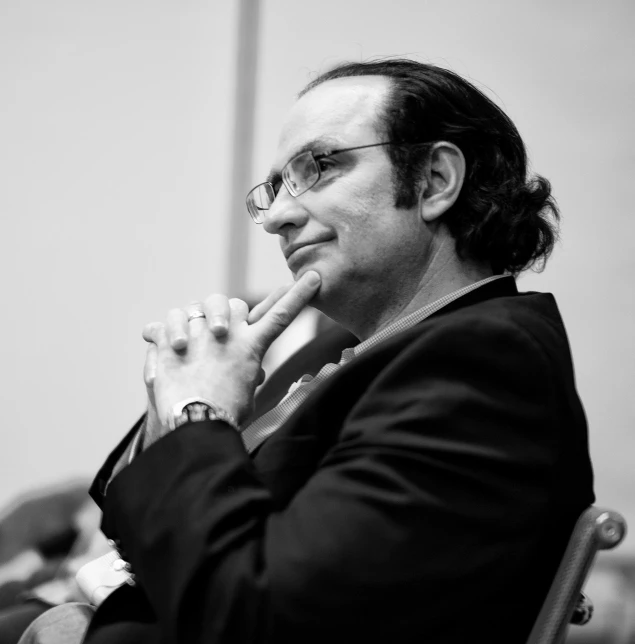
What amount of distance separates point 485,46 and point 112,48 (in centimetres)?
152

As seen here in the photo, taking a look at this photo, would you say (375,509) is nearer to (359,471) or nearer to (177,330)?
(359,471)

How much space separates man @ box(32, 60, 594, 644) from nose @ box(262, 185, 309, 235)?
0.03m

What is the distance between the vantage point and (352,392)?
1.14m

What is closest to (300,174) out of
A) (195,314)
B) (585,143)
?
(195,314)

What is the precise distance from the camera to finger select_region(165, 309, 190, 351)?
1.21 m

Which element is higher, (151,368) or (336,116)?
(336,116)

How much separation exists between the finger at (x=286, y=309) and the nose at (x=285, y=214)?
4.0 inches

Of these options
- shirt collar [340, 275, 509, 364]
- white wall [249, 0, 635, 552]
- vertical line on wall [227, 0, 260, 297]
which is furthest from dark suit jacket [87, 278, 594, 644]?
vertical line on wall [227, 0, 260, 297]

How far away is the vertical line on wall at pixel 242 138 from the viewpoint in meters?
3.19

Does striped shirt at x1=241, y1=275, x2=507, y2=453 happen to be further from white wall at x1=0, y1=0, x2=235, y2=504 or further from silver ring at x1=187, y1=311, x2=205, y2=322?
white wall at x1=0, y1=0, x2=235, y2=504

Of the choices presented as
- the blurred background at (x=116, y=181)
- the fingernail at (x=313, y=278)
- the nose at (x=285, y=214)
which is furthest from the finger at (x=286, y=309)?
the blurred background at (x=116, y=181)

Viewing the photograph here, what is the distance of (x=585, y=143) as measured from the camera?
8.27ft

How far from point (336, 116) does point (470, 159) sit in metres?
0.26

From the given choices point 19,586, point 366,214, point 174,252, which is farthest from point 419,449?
point 174,252
